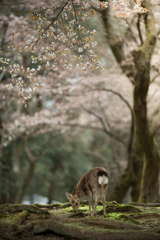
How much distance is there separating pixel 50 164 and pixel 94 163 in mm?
5318

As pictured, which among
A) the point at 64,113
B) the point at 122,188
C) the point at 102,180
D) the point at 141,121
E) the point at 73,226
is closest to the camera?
the point at 73,226

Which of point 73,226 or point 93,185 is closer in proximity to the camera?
point 73,226

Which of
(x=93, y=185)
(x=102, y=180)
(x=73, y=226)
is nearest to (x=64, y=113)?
(x=93, y=185)

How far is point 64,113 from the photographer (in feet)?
58.5

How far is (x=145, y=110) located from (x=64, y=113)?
993 centimetres

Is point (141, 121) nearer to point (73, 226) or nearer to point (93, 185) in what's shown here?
point (93, 185)

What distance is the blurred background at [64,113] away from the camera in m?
10.9

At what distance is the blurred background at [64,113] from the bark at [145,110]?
466 millimetres

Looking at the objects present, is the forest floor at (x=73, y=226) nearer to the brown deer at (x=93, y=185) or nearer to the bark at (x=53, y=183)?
the brown deer at (x=93, y=185)

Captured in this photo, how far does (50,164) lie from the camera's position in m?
22.3

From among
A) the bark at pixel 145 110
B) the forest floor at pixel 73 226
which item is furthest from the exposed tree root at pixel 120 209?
the bark at pixel 145 110

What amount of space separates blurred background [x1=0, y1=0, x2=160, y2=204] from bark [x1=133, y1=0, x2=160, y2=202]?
1.53 feet

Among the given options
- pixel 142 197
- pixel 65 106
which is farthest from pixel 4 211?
pixel 65 106

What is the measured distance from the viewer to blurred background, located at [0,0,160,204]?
10.9 m
